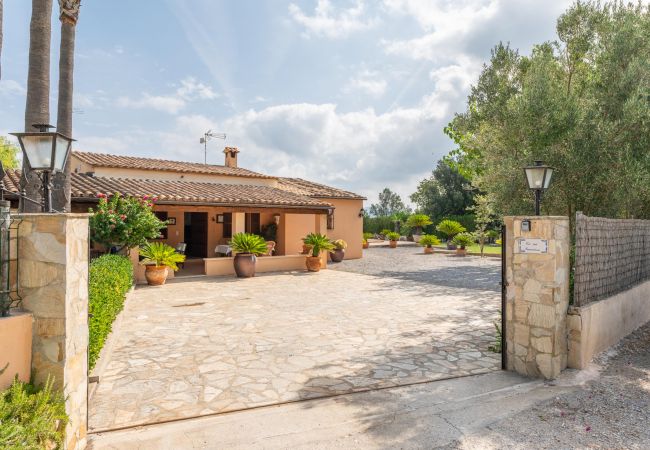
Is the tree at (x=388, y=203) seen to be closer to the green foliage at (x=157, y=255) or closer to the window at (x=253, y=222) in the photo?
the window at (x=253, y=222)

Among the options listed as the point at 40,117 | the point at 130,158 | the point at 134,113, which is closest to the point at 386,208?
the point at 130,158

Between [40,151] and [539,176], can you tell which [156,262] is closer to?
[40,151]

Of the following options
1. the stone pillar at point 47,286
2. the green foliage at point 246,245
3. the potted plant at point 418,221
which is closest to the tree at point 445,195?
the potted plant at point 418,221

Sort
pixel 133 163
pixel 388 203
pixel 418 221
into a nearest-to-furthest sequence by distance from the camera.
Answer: pixel 133 163 < pixel 418 221 < pixel 388 203

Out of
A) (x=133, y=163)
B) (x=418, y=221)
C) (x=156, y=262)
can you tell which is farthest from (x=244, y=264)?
(x=418, y=221)

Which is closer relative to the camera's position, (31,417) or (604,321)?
(31,417)

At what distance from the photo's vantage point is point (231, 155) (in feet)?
78.8

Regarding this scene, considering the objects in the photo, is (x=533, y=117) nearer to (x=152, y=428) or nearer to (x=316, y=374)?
(x=316, y=374)

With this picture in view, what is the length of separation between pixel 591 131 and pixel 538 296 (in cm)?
394

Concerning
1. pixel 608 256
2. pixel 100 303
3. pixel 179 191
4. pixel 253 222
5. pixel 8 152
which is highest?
pixel 8 152

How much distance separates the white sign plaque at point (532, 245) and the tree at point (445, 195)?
3009 centimetres

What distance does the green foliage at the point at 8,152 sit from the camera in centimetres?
2744

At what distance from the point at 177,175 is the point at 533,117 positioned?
50.7 ft

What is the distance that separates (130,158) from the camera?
19.8m
